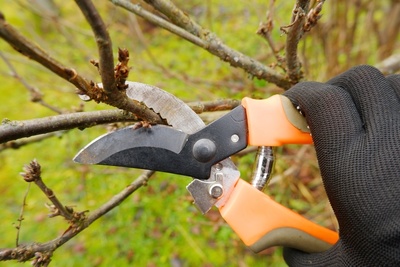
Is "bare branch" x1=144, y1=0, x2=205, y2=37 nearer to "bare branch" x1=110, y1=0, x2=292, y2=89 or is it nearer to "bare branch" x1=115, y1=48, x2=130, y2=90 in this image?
"bare branch" x1=110, y1=0, x2=292, y2=89

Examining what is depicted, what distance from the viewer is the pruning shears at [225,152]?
1.00m

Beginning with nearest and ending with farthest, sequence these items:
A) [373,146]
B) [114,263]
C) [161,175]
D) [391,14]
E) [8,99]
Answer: [373,146]
[114,263]
[161,175]
[391,14]
[8,99]

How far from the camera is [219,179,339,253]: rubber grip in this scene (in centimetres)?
111

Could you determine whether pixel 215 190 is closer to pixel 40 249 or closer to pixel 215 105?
pixel 215 105

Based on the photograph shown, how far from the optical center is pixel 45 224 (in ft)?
8.90

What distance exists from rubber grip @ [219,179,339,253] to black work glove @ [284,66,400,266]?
13 centimetres

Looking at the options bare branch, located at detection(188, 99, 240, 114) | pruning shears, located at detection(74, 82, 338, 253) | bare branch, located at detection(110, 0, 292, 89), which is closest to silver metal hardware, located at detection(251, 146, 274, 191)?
pruning shears, located at detection(74, 82, 338, 253)

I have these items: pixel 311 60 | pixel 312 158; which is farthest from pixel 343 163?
pixel 311 60

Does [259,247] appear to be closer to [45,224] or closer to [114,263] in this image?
[114,263]

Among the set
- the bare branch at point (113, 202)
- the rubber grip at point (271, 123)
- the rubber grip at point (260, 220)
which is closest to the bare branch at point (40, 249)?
the bare branch at point (113, 202)

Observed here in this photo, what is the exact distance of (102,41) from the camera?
639 millimetres

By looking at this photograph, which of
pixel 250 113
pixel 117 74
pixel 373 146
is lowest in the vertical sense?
pixel 373 146

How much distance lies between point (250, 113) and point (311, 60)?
2.06 meters

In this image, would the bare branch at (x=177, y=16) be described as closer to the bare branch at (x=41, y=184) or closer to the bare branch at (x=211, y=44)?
the bare branch at (x=211, y=44)
